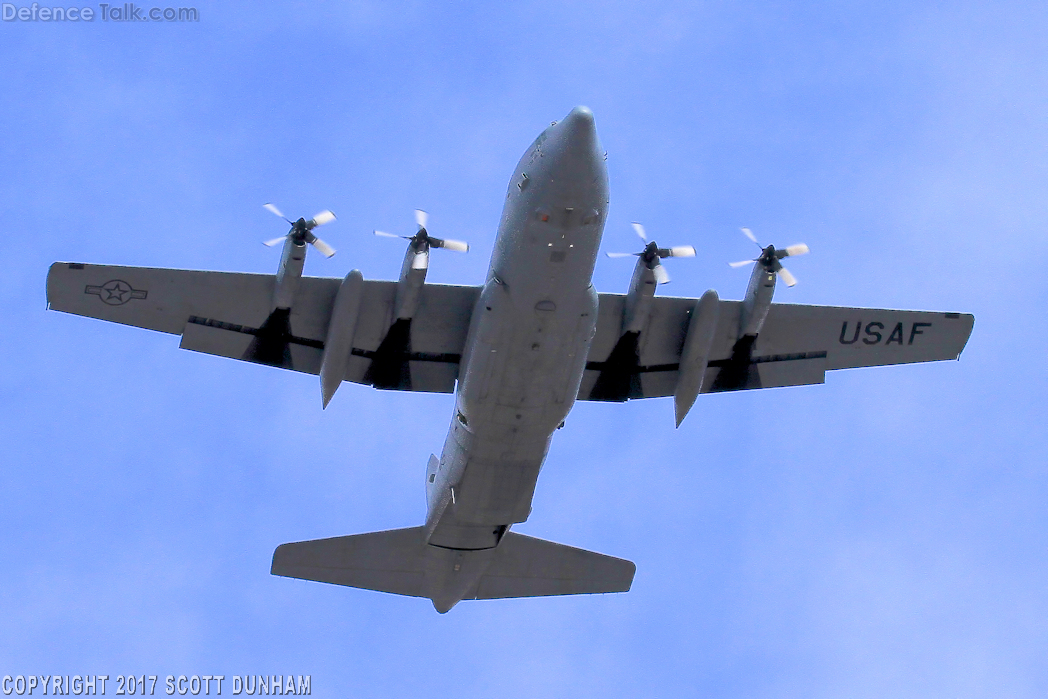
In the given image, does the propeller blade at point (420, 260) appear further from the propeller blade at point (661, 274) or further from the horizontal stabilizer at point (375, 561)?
the horizontal stabilizer at point (375, 561)

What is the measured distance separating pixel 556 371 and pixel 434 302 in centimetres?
411

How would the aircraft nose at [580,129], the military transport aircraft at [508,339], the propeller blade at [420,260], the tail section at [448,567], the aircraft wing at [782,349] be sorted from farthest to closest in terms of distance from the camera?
the tail section at [448,567]
the aircraft wing at [782,349]
the propeller blade at [420,260]
the military transport aircraft at [508,339]
the aircraft nose at [580,129]

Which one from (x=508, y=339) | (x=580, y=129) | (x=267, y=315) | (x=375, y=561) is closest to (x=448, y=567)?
(x=375, y=561)

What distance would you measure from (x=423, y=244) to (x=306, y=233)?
266cm

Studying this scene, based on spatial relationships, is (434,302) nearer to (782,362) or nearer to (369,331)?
(369,331)

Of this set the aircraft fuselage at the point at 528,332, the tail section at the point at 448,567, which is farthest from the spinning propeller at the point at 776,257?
the tail section at the point at 448,567

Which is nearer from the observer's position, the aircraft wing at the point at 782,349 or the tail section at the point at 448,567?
the aircraft wing at the point at 782,349

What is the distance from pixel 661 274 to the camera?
27.9 metres

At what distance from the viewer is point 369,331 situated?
95.0 feet

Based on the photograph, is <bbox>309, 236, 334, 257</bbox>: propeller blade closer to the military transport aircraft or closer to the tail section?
the military transport aircraft

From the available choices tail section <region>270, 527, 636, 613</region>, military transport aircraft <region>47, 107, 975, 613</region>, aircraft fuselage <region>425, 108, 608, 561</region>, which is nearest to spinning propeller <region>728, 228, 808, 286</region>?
military transport aircraft <region>47, 107, 975, 613</region>

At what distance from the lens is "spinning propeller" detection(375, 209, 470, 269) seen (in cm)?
2702

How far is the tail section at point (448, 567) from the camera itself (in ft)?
101

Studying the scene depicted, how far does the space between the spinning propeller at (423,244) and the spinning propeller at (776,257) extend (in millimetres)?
6594
